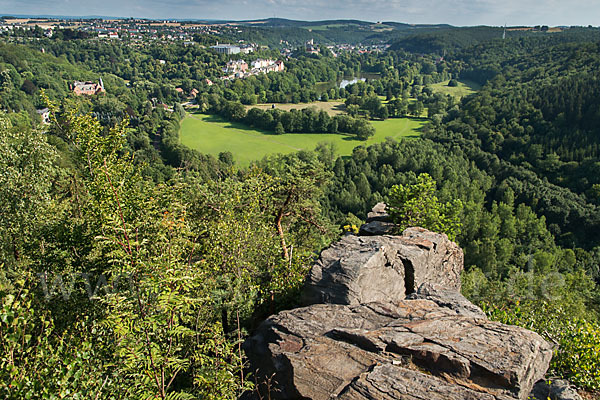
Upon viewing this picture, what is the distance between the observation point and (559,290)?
21.4m

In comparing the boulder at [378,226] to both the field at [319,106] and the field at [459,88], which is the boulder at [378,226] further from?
the field at [459,88]

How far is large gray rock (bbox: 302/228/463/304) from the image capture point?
11398mm

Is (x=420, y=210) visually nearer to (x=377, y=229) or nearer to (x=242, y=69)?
(x=377, y=229)

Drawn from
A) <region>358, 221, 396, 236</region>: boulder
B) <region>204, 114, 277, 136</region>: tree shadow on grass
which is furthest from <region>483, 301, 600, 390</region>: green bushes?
<region>204, 114, 277, 136</region>: tree shadow on grass

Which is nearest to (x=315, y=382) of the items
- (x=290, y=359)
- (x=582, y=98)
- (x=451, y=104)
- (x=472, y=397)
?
(x=290, y=359)

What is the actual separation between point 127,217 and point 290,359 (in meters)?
4.87

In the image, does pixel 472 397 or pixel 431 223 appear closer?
pixel 472 397

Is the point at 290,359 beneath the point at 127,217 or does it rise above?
beneath

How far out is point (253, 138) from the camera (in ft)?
304

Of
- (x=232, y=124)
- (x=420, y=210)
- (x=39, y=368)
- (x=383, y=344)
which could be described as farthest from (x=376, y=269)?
(x=232, y=124)

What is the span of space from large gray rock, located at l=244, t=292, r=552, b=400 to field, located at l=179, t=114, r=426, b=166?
66.0 m

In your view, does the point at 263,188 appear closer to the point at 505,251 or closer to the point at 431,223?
the point at 431,223

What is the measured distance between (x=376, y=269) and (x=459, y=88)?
16183 centimetres

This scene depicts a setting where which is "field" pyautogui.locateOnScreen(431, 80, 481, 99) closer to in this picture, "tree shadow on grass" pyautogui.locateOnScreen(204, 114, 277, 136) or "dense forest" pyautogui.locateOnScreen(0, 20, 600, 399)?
"dense forest" pyautogui.locateOnScreen(0, 20, 600, 399)
